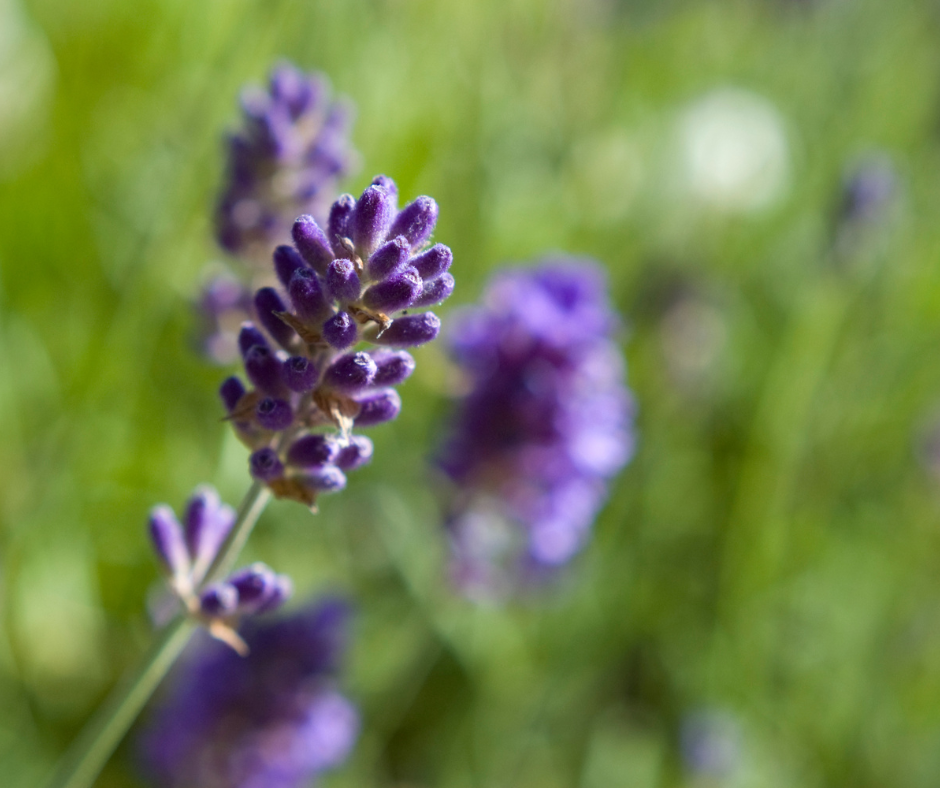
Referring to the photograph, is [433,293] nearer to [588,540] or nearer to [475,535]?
[475,535]

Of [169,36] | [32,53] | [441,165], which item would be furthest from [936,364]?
[32,53]

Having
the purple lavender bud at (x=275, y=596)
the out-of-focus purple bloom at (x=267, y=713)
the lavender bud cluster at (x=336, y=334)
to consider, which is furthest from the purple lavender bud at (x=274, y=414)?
the out-of-focus purple bloom at (x=267, y=713)

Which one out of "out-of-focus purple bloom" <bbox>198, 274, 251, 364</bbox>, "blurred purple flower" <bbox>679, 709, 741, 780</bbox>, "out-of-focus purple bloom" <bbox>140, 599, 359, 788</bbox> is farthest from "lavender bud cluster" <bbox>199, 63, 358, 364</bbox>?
"blurred purple flower" <bbox>679, 709, 741, 780</bbox>

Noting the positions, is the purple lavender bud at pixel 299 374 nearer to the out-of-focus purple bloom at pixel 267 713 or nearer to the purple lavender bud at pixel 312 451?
the purple lavender bud at pixel 312 451

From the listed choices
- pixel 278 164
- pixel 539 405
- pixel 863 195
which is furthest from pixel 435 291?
pixel 863 195

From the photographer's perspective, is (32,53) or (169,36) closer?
(32,53)

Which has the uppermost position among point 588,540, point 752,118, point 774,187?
point 752,118

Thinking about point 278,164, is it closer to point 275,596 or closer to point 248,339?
point 248,339

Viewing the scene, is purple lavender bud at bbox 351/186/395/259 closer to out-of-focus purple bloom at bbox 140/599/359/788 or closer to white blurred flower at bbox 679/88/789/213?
out-of-focus purple bloom at bbox 140/599/359/788
